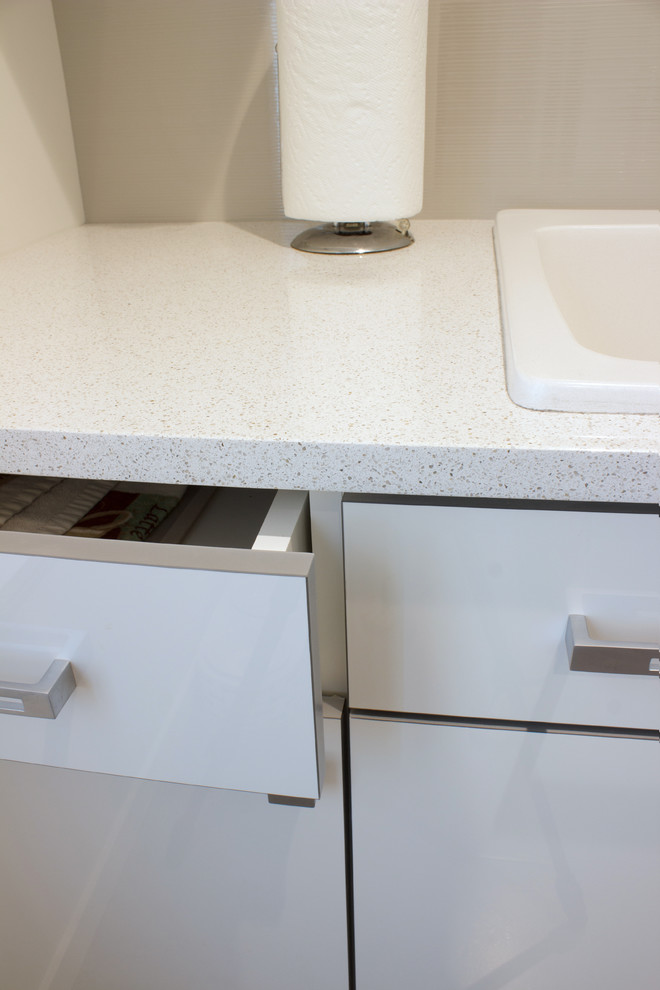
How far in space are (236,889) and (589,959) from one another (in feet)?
0.93

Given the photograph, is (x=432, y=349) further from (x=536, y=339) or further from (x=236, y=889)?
(x=236, y=889)

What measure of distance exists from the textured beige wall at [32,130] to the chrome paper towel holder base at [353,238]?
13.3 inches

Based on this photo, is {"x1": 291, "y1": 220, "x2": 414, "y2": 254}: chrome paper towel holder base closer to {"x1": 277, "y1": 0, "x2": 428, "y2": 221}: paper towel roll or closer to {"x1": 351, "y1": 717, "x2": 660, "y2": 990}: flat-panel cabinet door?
{"x1": 277, "y1": 0, "x2": 428, "y2": 221}: paper towel roll

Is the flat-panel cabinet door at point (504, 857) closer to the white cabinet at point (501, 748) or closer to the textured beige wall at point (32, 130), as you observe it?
the white cabinet at point (501, 748)

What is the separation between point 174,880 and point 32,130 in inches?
33.5

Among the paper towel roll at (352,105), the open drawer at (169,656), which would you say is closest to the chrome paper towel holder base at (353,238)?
the paper towel roll at (352,105)

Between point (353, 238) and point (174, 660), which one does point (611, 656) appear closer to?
point (174, 660)

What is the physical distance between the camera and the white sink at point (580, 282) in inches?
19.1

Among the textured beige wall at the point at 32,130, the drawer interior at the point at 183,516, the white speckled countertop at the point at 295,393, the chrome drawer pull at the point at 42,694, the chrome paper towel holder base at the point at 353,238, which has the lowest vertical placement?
the drawer interior at the point at 183,516

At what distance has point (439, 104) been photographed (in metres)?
0.85

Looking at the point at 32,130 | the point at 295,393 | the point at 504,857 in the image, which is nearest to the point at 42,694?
the point at 295,393

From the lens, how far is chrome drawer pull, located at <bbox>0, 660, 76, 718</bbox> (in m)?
0.37

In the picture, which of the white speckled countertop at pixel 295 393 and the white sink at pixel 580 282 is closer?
the white speckled countertop at pixel 295 393

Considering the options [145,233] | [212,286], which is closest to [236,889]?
[212,286]
